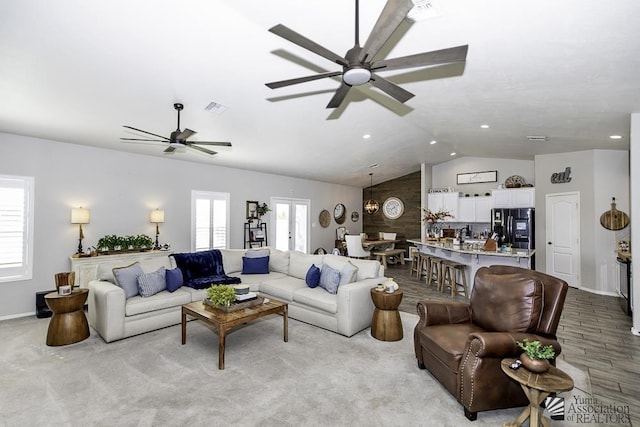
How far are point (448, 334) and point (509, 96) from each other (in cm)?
295

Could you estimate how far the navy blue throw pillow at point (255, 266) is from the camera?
215 inches

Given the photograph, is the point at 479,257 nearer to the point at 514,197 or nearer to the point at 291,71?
the point at 514,197

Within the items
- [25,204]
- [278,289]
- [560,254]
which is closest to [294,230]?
[278,289]

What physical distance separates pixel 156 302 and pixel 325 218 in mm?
6734

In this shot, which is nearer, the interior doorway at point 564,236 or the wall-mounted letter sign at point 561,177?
the interior doorway at point 564,236

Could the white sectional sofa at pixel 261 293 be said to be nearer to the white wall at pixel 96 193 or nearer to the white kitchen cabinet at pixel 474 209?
the white wall at pixel 96 193

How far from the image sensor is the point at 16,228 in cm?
456

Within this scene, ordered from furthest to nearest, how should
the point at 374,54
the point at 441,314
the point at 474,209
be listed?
the point at 474,209, the point at 441,314, the point at 374,54

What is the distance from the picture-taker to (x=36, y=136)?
468 cm

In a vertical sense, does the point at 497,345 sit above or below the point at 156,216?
below

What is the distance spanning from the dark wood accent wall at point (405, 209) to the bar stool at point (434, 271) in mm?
3457

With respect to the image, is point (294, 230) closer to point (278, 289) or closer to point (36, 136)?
point (278, 289)

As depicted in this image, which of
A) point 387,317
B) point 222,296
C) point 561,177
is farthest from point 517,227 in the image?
point 222,296

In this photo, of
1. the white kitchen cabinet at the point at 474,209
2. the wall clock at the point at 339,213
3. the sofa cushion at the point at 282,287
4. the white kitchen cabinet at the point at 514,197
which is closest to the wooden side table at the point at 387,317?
the sofa cushion at the point at 282,287
